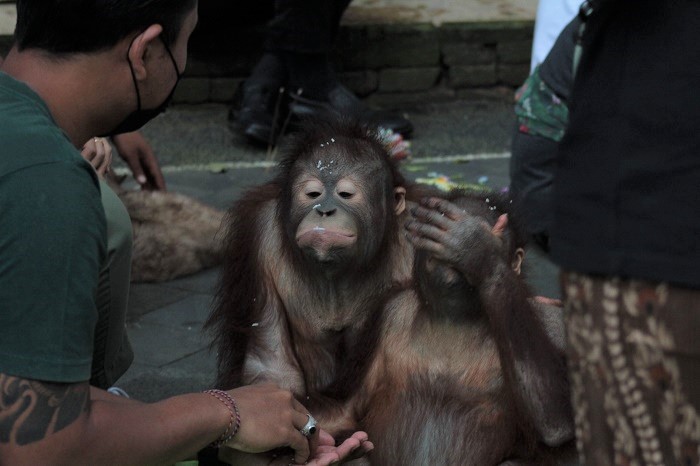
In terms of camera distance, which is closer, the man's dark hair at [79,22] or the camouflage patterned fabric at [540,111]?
the man's dark hair at [79,22]

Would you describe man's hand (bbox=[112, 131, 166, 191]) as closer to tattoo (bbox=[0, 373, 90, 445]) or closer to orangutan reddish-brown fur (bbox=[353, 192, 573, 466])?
orangutan reddish-brown fur (bbox=[353, 192, 573, 466])

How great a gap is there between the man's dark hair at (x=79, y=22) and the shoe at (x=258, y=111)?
3477 millimetres

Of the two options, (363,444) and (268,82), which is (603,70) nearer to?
(363,444)

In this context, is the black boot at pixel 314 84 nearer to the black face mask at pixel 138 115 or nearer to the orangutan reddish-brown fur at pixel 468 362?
the orangutan reddish-brown fur at pixel 468 362

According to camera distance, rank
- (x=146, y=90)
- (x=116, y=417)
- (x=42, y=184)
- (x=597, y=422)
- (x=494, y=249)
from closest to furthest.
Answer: (x=597, y=422) < (x=42, y=184) < (x=116, y=417) < (x=146, y=90) < (x=494, y=249)

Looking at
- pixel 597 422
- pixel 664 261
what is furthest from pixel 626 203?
pixel 597 422

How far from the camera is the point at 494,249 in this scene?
2311 mm

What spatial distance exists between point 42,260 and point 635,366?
0.87 metres

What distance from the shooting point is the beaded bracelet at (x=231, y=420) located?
6.72ft

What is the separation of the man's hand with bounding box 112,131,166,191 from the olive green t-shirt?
2.13 meters

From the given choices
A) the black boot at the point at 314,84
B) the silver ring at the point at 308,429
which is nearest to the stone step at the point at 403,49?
the black boot at the point at 314,84

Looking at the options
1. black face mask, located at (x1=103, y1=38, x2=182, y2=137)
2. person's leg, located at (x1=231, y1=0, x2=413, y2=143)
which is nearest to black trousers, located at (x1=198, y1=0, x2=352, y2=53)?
person's leg, located at (x1=231, y1=0, x2=413, y2=143)

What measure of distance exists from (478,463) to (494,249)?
1.64ft

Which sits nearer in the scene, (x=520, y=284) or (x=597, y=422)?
(x=597, y=422)
